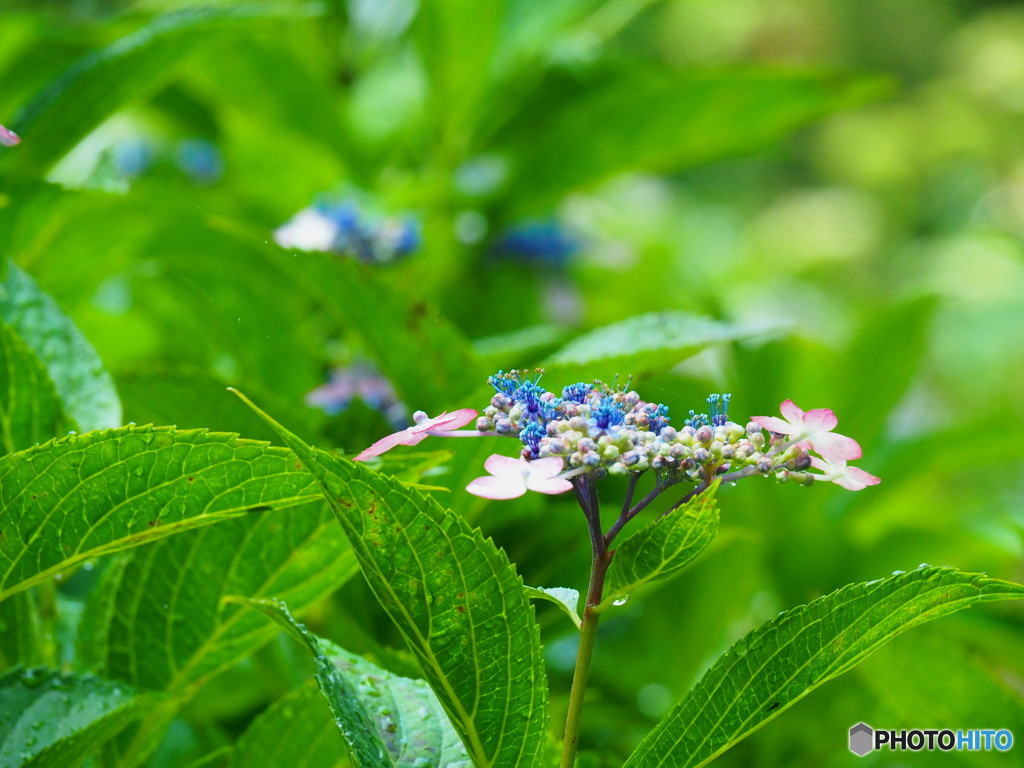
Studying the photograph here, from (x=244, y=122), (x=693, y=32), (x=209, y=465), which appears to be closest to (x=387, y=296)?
(x=209, y=465)

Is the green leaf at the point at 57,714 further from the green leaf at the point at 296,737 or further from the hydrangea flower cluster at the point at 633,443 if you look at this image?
the hydrangea flower cluster at the point at 633,443

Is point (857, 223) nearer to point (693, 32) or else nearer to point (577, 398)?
point (693, 32)

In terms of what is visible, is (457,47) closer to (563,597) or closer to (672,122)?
(672,122)

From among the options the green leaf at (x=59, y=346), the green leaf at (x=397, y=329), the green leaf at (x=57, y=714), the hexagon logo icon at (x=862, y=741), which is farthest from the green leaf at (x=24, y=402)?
the hexagon logo icon at (x=862, y=741)

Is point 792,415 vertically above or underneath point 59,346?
underneath

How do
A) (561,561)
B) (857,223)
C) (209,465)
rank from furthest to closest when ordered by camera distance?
(857,223), (561,561), (209,465)

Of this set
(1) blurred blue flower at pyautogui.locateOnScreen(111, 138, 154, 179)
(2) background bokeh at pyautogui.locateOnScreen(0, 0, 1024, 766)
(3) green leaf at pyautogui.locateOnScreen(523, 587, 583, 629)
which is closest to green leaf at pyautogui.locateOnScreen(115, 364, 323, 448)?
(2) background bokeh at pyautogui.locateOnScreen(0, 0, 1024, 766)

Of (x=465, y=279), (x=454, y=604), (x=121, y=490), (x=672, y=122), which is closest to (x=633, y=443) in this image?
(x=454, y=604)
